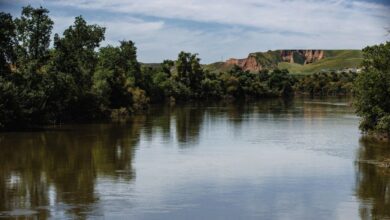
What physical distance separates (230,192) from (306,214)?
446cm

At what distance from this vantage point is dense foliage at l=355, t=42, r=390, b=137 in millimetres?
44938

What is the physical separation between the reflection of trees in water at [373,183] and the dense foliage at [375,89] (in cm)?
458

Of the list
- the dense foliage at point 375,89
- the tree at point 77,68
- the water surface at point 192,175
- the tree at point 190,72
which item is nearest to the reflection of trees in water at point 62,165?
the water surface at point 192,175

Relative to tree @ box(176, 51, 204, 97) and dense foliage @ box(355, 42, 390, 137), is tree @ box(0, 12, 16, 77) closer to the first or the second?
dense foliage @ box(355, 42, 390, 137)

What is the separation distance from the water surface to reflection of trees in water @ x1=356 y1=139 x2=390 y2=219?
46 millimetres

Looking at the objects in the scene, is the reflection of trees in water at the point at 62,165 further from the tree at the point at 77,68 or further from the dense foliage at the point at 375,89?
the dense foliage at the point at 375,89

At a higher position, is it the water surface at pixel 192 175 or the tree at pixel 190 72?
the tree at pixel 190 72

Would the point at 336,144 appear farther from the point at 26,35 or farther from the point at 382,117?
the point at 26,35

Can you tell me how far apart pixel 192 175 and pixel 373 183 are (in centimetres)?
856

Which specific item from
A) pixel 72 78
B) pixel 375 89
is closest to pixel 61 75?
pixel 72 78

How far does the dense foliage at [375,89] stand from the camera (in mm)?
44938

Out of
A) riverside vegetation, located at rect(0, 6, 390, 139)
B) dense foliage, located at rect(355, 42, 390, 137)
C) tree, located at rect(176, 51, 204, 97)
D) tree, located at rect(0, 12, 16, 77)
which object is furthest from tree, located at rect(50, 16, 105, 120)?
tree, located at rect(176, 51, 204, 97)

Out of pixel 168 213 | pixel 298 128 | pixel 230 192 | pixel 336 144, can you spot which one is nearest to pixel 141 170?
pixel 230 192

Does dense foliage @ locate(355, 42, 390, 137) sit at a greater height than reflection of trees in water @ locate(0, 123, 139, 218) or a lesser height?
greater
